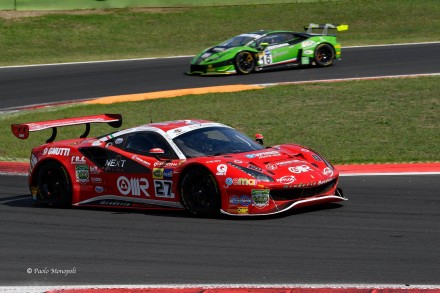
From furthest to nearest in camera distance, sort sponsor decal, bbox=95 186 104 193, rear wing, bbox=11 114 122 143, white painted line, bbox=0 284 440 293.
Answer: rear wing, bbox=11 114 122 143 → sponsor decal, bbox=95 186 104 193 → white painted line, bbox=0 284 440 293

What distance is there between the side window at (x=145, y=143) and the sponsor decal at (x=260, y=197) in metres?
1.38

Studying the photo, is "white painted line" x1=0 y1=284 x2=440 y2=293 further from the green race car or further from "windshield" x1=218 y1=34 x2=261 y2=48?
"windshield" x1=218 y1=34 x2=261 y2=48

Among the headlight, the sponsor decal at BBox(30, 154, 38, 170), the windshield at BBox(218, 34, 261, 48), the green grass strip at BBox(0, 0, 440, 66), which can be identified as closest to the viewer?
the headlight

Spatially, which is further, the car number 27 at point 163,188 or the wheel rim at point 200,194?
the car number 27 at point 163,188

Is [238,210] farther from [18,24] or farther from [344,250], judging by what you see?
[18,24]

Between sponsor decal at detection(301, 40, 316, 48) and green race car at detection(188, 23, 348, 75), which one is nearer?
green race car at detection(188, 23, 348, 75)

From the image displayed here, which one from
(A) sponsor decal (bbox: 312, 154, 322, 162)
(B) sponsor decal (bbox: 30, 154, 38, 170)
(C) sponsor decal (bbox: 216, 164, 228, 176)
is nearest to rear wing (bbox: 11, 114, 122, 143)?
(B) sponsor decal (bbox: 30, 154, 38, 170)

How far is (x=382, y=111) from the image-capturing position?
58.3 feet

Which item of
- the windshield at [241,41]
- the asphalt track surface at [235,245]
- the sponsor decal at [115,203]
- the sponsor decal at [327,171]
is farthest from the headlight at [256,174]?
the windshield at [241,41]

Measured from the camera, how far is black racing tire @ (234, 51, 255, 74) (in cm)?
2430

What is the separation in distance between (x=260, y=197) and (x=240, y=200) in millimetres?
238

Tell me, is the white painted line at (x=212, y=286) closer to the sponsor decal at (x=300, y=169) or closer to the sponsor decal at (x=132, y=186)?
the sponsor decal at (x=300, y=169)

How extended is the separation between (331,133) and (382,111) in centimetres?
206

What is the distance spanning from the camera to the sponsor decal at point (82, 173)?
1120 cm
